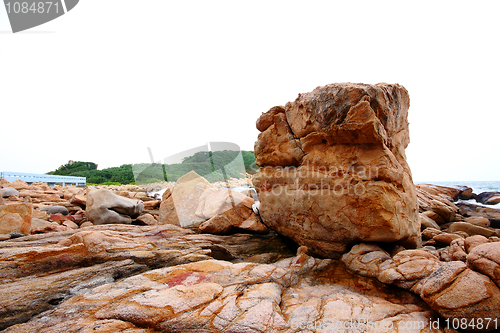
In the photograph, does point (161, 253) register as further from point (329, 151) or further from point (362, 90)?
point (362, 90)

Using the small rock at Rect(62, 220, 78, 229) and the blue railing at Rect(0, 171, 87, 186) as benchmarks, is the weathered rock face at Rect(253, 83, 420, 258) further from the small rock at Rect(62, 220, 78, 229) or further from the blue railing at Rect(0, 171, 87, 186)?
the blue railing at Rect(0, 171, 87, 186)

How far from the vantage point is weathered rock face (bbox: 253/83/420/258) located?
3885 mm

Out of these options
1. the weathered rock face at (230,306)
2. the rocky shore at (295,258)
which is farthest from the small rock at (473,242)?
the weathered rock face at (230,306)

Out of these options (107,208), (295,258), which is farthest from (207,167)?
(295,258)

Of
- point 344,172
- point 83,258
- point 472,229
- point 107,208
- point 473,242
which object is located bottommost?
point 472,229

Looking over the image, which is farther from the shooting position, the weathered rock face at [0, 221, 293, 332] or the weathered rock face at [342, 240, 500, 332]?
the weathered rock face at [0, 221, 293, 332]

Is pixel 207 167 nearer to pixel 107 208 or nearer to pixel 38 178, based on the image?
pixel 107 208

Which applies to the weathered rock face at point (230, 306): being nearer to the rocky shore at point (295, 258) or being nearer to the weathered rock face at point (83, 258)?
the rocky shore at point (295, 258)

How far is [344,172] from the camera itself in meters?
4.22

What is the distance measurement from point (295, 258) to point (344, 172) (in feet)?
6.17

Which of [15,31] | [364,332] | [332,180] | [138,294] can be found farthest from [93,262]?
[15,31]

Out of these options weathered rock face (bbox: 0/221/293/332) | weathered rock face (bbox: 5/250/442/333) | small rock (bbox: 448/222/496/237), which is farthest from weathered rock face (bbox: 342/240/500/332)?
small rock (bbox: 448/222/496/237)

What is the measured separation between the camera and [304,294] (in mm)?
3076

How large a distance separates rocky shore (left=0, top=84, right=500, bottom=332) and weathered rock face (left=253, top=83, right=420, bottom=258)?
2cm
